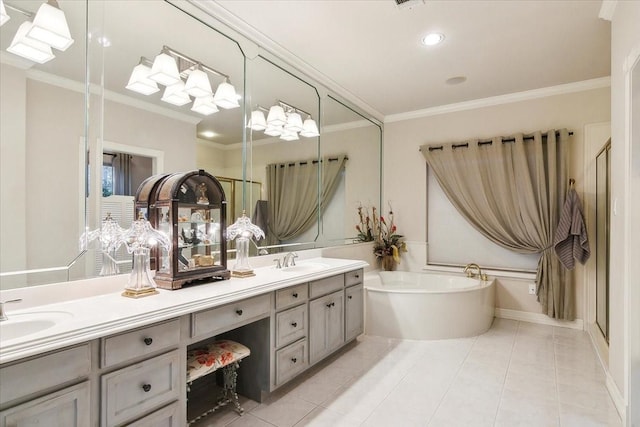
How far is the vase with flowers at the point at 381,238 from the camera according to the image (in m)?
4.47

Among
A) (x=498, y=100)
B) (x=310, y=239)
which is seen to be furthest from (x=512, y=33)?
(x=310, y=239)

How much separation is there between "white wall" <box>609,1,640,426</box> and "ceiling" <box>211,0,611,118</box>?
0.49 metres

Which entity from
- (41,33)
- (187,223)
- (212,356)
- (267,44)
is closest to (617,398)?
(212,356)

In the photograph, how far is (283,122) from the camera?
10.2 feet

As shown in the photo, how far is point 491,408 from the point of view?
2154 mm

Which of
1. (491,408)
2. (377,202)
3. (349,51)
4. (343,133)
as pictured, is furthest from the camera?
(377,202)

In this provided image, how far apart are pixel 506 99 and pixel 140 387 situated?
4536 millimetres

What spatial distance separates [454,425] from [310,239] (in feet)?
6.59

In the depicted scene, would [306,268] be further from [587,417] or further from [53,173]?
[587,417]

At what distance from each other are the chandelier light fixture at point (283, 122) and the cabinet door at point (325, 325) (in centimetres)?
152

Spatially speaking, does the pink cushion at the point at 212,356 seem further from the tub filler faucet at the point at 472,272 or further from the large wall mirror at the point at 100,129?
the tub filler faucet at the point at 472,272

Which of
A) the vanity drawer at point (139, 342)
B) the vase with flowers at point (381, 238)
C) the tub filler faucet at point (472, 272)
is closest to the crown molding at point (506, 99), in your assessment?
the vase with flowers at point (381, 238)

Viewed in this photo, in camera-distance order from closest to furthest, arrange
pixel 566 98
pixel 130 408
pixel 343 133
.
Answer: pixel 130 408
pixel 566 98
pixel 343 133

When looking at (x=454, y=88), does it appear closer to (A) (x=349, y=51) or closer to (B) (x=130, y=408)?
(A) (x=349, y=51)
